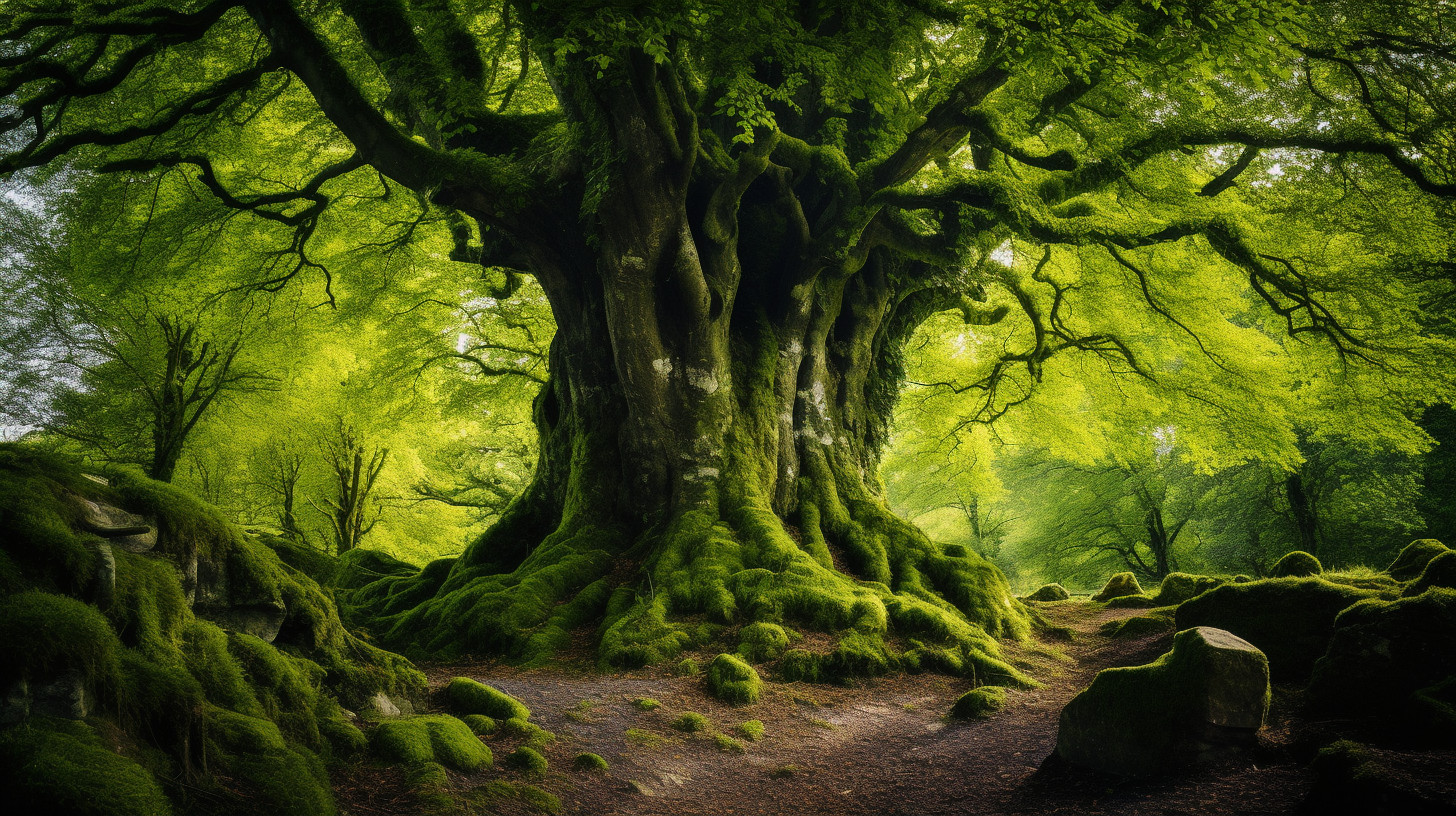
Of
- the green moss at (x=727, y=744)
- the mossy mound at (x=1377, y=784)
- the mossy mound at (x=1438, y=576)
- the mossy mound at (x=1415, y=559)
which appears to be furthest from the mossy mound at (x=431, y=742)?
the mossy mound at (x=1415, y=559)

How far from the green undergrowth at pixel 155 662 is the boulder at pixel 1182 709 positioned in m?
4.13

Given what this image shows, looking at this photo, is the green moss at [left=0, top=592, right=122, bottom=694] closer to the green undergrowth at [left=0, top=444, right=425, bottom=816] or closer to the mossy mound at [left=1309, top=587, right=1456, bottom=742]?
the green undergrowth at [left=0, top=444, right=425, bottom=816]

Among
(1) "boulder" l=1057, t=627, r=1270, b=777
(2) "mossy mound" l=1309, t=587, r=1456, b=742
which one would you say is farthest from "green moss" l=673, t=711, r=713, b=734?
(2) "mossy mound" l=1309, t=587, r=1456, b=742

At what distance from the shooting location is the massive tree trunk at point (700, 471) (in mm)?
7727

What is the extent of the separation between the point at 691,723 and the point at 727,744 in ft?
1.05

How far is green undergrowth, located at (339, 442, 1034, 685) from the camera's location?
723 centimetres

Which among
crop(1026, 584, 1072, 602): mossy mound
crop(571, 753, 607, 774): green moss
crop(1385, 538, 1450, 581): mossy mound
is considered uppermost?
crop(1385, 538, 1450, 581): mossy mound

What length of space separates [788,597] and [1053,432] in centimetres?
1228

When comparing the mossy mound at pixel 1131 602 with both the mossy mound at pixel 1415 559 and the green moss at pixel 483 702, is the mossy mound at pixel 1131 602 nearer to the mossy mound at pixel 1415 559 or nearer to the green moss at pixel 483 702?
the mossy mound at pixel 1415 559

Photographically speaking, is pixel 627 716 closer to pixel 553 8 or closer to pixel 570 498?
pixel 570 498

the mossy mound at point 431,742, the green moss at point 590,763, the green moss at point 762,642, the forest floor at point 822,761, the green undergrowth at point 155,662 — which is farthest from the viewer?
the green moss at point 762,642

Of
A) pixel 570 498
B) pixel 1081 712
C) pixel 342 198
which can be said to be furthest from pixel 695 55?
pixel 342 198

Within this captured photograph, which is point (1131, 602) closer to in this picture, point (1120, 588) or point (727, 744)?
point (1120, 588)

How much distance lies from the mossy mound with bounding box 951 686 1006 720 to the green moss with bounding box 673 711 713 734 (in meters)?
2.12
